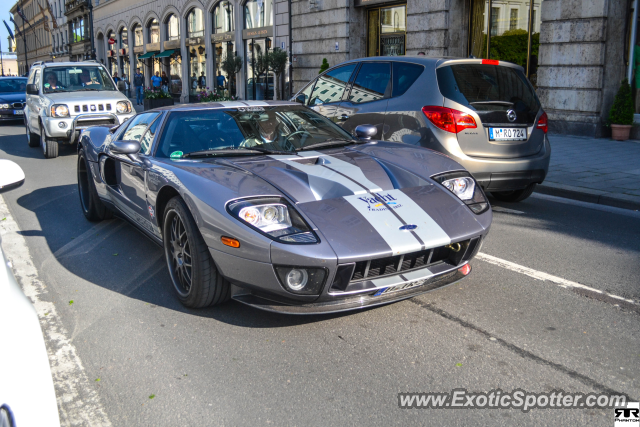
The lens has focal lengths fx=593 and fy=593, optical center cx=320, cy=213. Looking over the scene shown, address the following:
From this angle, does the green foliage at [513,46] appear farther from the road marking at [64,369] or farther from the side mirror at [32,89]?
the road marking at [64,369]

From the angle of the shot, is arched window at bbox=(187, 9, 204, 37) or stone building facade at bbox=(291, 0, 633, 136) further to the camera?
arched window at bbox=(187, 9, 204, 37)

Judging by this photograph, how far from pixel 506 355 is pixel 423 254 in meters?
0.68

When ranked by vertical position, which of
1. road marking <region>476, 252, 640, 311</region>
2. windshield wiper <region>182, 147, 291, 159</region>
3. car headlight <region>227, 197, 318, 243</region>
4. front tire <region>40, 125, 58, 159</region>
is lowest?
road marking <region>476, 252, 640, 311</region>

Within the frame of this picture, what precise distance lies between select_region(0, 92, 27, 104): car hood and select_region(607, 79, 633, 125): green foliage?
1807 centimetres

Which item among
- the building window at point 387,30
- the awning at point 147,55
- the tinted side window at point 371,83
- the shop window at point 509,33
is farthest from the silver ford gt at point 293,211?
the awning at point 147,55

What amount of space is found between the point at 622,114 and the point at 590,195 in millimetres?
6651

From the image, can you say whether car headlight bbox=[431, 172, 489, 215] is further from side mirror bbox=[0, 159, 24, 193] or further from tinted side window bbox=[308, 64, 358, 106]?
tinted side window bbox=[308, 64, 358, 106]

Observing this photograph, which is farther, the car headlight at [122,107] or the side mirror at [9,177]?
the car headlight at [122,107]

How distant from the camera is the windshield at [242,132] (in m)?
4.24

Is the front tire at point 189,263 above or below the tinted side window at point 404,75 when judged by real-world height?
below

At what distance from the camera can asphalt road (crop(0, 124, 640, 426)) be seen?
2.62 meters

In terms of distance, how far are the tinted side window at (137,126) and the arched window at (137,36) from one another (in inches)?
1479

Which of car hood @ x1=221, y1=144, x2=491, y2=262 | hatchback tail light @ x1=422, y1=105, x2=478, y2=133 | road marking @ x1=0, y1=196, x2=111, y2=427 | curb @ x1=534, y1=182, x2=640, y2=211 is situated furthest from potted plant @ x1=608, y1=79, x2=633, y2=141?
road marking @ x1=0, y1=196, x2=111, y2=427

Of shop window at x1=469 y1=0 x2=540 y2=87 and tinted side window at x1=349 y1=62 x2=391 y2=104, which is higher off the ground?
shop window at x1=469 y1=0 x2=540 y2=87
